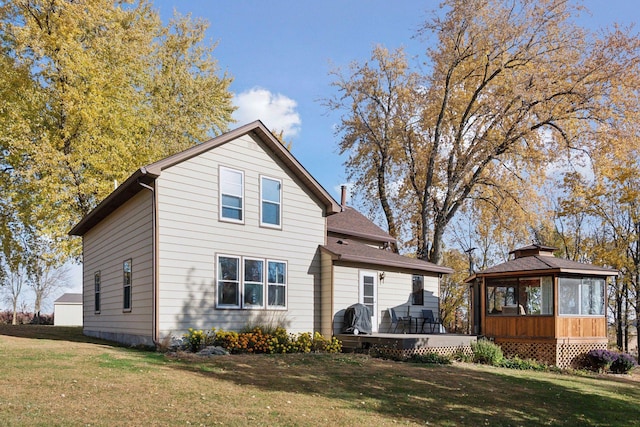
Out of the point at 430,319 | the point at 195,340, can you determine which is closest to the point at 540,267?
the point at 430,319

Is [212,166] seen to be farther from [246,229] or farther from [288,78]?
[288,78]

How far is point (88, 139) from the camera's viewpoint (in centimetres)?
2153

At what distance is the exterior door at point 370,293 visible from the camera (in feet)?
59.2

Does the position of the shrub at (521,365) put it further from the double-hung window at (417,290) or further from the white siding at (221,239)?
the white siding at (221,239)

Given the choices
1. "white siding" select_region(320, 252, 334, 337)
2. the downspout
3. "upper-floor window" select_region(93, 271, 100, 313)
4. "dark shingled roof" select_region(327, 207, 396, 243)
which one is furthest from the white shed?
the downspout

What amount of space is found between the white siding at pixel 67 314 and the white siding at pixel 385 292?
28.4 m

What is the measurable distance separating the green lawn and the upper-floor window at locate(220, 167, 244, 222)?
414 centimetres

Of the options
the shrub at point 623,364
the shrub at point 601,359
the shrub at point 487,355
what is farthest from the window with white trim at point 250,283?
the shrub at point 623,364

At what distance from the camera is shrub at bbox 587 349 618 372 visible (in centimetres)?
1747

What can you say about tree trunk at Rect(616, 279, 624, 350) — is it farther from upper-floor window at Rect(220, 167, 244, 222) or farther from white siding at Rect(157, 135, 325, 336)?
upper-floor window at Rect(220, 167, 244, 222)

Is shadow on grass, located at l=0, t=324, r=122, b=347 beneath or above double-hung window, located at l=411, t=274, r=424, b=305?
beneath

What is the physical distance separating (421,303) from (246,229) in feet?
25.3

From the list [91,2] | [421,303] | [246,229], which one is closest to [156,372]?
[246,229]

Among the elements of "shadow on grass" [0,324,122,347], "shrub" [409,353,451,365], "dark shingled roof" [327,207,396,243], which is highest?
"dark shingled roof" [327,207,396,243]
